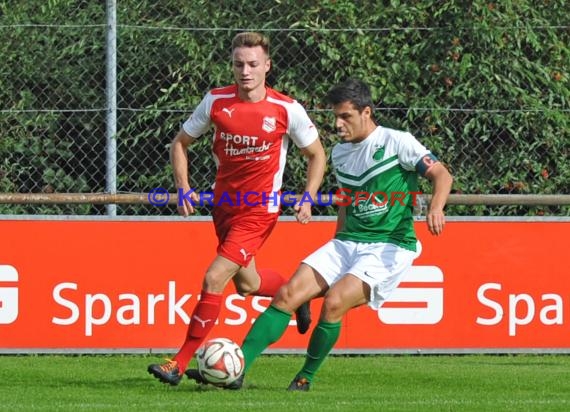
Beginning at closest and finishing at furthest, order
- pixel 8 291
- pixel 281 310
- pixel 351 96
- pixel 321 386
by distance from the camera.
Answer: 1. pixel 281 310
2. pixel 351 96
3. pixel 321 386
4. pixel 8 291

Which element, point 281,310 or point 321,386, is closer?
point 281,310

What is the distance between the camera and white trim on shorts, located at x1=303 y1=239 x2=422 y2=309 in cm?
852

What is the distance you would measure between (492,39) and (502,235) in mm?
1513

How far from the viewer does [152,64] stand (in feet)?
36.6

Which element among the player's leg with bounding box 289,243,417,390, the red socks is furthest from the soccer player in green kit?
the red socks

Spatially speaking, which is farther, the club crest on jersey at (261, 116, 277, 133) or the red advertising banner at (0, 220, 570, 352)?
the red advertising banner at (0, 220, 570, 352)

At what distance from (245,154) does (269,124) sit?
234 mm

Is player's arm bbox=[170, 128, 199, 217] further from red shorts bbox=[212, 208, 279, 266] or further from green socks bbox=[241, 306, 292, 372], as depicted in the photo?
green socks bbox=[241, 306, 292, 372]

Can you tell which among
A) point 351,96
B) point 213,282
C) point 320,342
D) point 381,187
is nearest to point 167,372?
point 213,282

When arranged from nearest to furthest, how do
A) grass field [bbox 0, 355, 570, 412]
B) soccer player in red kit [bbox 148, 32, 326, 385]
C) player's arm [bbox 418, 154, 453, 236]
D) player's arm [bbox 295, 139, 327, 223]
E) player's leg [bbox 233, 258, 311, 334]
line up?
1. grass field [bbox 0, 355, 570, 412]
2. player's arm [bbox 418, 154, 453, 236]
3. soccer player in red kit [bbox 148, 32, 326, 385]
4. player's arm [bbox 295, 139, 327, 223]
5. player's leg [bbox 233, 258, 311, 334]

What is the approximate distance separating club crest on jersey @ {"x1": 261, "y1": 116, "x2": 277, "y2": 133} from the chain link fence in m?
2.20

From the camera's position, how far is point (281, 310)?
8539 millimetres

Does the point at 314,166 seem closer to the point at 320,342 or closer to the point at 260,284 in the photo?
the point at 260,284

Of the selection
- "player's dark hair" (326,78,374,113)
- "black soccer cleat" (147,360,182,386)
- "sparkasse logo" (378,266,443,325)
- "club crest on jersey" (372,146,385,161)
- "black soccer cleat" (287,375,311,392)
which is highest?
"player's dark hair" (326,78,374,113)
